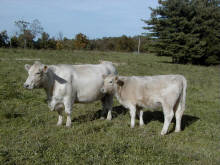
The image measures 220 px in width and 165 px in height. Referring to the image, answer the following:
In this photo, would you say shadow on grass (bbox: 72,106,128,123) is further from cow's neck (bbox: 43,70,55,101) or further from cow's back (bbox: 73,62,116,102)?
cow's neck (bbox: 43,70,55,101)

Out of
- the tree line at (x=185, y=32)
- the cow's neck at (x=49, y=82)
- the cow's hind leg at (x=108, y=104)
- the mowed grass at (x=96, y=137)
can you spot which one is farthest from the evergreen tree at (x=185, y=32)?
the cow's neck at (x=49, y=82)

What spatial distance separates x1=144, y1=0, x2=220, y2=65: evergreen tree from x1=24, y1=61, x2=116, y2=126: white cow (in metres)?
25.3

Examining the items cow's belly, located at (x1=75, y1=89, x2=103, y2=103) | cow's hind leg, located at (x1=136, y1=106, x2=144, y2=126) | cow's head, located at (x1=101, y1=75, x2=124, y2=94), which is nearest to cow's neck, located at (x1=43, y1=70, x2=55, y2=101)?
cow's belly, located at (x1=75, y1=89, x2=103, y2=103)

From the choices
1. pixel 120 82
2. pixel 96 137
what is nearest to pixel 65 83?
pixel 120 82

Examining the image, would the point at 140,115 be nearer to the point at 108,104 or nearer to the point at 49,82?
the point at 108,104

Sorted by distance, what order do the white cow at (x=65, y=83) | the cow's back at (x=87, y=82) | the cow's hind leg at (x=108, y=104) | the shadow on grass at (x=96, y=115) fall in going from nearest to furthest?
the white cow at (x=65, y=83)
the cow's back at (x=87, y=82)
the shadow on grass at (x=96, y=115)
the cow's hind leg at (x=108, y=104)

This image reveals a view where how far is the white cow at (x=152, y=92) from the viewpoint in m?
6.64

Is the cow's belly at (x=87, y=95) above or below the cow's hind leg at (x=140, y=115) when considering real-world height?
above

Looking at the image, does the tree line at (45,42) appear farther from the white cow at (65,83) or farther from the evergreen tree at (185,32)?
the white cow at (65,83)

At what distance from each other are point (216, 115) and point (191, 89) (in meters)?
4.73

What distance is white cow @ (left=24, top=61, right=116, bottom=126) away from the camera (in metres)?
6.59

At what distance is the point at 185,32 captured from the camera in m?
32.6

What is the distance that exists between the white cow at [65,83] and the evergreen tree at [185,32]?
25.3 meters

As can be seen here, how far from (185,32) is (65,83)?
2900 cm
